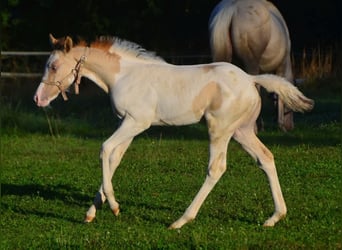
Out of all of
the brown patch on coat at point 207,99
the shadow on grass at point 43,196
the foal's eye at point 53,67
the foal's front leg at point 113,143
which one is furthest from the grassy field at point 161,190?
the foal's eye at point 53,67

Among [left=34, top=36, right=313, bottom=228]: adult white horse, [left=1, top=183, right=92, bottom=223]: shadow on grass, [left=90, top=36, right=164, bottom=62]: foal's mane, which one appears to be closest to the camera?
[left=34, top=36, right=313, bottom=228]: adult white horse

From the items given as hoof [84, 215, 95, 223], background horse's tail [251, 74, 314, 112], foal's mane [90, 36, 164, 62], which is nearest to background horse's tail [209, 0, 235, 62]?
foal's mane [90, 36, 164, 62]

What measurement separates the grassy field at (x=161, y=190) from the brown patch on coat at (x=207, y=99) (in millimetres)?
966

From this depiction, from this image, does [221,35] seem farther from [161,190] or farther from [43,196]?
[43,196]

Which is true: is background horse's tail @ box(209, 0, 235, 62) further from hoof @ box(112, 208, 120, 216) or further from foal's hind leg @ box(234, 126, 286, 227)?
hoof @ box(112, 208, 120, 216)

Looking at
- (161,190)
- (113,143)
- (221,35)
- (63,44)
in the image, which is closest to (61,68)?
(63,44)

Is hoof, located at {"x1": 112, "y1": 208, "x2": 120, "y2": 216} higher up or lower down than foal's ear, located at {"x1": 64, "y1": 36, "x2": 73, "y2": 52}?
lower down

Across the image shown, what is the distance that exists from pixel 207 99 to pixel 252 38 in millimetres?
7922

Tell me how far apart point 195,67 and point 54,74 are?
1.29 meters

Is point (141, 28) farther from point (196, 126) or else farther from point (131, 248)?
point (131, 248)

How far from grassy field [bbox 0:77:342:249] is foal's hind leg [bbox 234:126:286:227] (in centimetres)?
15

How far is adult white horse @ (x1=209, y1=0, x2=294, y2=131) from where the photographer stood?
16812 mm

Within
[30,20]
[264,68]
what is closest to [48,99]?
[264,68]

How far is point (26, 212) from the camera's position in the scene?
1044 cm
